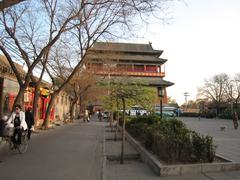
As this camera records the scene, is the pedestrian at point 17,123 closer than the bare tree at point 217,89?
Yes

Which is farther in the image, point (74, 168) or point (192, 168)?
point (74, 168)

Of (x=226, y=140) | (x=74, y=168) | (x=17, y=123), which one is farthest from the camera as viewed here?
(x=226, y=140)

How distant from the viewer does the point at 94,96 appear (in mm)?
61969

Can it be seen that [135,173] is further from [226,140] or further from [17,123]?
[226,140]

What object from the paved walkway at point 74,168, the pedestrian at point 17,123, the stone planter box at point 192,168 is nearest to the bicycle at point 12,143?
the pedestrian at point 17,123

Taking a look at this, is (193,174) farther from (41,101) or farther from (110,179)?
(41,101)

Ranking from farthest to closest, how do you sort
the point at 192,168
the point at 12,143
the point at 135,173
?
the point at 12,143 < the point at 135,173 < the point at 192,168

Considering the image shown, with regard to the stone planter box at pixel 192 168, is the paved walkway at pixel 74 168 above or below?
below

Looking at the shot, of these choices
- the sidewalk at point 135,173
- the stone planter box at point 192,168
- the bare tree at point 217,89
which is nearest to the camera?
the sidewalk at point 135,173

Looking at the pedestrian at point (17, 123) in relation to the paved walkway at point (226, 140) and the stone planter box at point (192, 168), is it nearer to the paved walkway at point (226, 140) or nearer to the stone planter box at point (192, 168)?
the stone planter box at point (192, 168)

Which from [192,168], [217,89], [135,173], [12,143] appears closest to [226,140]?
[135,173]

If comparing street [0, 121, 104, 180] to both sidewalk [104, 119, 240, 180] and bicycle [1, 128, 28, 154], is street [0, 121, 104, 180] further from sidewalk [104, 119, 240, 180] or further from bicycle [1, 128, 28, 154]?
sidewalk [104, 119, 240, 180]

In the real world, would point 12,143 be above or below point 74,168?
above

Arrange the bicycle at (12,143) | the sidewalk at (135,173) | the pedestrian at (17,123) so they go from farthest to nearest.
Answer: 1. the pedestrian at (17,123)
2. the bicycle at (12,143)
3. the sidewalk at (135,173)
